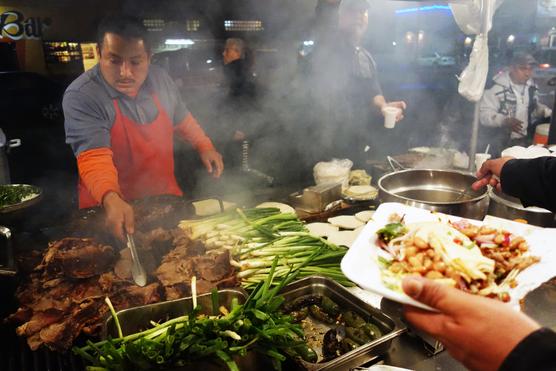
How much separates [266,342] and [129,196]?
2.73 m

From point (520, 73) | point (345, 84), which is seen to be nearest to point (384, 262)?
point (345, 84)

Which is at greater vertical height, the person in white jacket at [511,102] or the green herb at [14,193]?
the person in white jacket at [511,102]

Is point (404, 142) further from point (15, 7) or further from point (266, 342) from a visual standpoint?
point (266, 342)

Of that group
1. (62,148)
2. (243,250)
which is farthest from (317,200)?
(62,148)

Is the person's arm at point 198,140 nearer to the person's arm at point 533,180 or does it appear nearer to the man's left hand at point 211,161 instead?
the man's left hand at point 211,161

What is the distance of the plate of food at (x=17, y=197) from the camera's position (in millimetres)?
3262

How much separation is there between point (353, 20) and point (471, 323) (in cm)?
508

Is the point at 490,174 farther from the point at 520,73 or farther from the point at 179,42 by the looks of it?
the point at 520,73

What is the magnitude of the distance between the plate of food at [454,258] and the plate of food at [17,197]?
306 centimetres

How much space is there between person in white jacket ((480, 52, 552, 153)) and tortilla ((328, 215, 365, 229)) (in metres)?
6.23

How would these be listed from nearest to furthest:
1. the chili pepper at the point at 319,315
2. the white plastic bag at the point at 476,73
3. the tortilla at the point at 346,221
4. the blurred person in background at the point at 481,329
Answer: the blurred person in background at the point at 481,329 < the chili pepper at the point at 319,315 < the tortilla at the point at 346,221 < the white plastic bag at the point at 476,73

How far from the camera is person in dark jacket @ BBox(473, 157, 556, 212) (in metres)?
2.15

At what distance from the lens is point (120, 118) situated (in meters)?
3.72

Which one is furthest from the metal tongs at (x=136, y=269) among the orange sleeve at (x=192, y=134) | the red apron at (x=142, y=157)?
the orange sleeve at (x=192, y=134)
